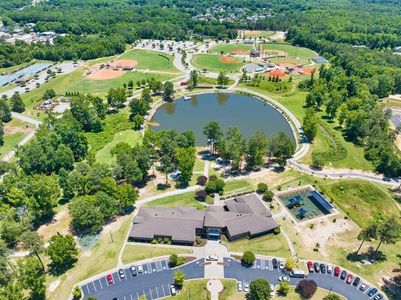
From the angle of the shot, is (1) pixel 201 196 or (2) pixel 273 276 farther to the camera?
(1) pixel 201 196

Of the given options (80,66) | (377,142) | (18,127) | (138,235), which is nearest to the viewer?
(138,235)

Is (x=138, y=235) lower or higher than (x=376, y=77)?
lower

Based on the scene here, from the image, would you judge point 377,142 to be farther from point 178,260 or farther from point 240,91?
point 178,260

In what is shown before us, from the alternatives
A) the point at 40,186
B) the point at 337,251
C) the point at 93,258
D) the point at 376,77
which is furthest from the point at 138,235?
the point at 376,77

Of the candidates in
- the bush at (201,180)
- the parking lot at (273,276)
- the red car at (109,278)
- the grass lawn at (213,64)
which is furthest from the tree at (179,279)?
the grass lawn at (213,64)

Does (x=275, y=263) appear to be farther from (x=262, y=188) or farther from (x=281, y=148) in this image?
(x=281, y=148)

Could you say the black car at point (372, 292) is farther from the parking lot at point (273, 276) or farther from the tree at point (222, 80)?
the tree at point (222, 80)

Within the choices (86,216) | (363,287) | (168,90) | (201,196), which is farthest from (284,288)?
(168,90)
